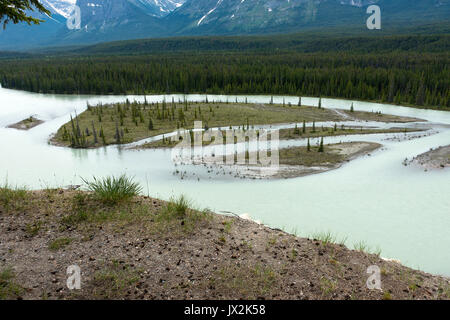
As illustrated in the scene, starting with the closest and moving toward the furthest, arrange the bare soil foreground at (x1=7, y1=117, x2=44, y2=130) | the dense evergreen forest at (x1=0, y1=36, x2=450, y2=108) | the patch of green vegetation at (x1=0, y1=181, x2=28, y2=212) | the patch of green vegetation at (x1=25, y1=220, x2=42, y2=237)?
1. the patch of green vegetation at (x1=25, y1=220, x2=42, y2=237)
2. the patch of green vegetation at (x1=0, y1=181, x2=28, y2=212)
3. the bare soil foreground at (x1=7, y1=117, x2=44, y2=130)
4. the dense evergreen forest at (x1=0, y1=36, x2=450, y2=108)

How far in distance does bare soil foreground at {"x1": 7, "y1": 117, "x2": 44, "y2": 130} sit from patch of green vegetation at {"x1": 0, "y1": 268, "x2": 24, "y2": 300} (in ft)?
154

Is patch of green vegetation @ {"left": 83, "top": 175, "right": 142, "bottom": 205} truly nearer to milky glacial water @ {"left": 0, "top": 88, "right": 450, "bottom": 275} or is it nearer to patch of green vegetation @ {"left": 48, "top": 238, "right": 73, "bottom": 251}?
patch of green vegetation @ {"left": 48, "top": 238, "right": 73, "bottom": 251}

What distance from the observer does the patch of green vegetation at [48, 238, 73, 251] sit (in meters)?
8.52

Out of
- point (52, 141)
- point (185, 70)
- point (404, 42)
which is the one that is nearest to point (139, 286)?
point (52, 141)

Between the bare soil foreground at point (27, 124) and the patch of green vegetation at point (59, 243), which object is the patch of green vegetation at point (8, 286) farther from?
the bare soil foreground at point (27, 124)

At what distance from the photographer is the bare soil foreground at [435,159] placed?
27020mm

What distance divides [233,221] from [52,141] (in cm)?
3560

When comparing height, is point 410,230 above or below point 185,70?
below

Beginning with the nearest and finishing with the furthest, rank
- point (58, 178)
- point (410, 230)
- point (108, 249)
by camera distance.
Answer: point (108, 249) < point (410, 230) < point (58, 178)

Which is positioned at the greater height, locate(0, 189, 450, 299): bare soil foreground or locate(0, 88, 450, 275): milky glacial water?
locate(0, 189, 450, 299): bare soil foreground

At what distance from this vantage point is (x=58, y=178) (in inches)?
1034

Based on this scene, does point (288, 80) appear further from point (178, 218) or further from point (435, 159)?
point (178, 218)

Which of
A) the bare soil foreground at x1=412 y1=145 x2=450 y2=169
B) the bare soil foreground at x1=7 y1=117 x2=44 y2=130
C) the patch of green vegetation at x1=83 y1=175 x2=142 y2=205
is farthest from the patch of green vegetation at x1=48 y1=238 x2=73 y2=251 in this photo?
the bare soil foreground at x1=7 y1=117 x2=44 y2=130
